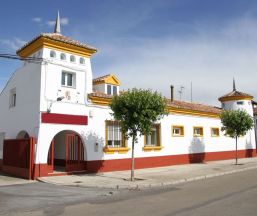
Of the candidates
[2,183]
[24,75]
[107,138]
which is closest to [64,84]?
[24,75]

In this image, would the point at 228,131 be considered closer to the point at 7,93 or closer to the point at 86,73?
the point at 86,73

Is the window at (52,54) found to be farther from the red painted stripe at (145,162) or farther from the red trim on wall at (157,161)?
the red trim on wall at (157,161)

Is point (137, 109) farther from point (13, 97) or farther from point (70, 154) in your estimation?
point (13, 97)

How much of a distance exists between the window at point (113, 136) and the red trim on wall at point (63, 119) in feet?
5.92

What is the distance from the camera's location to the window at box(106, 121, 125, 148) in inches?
744

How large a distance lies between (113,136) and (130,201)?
9.04 metres

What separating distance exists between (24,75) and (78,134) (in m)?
4.66

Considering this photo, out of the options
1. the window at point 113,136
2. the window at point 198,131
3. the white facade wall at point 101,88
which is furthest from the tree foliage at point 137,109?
the window at point 198,131

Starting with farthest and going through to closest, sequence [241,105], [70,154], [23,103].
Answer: [241,105] → [70,154] → [23,103]

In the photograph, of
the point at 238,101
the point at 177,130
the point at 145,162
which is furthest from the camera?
the point at 238,101

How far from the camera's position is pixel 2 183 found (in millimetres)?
14344

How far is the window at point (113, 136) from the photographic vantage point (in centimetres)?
1891

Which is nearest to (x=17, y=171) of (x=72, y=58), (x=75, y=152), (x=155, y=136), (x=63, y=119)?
(x=75, y=152)

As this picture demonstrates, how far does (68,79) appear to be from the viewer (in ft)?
58.1
